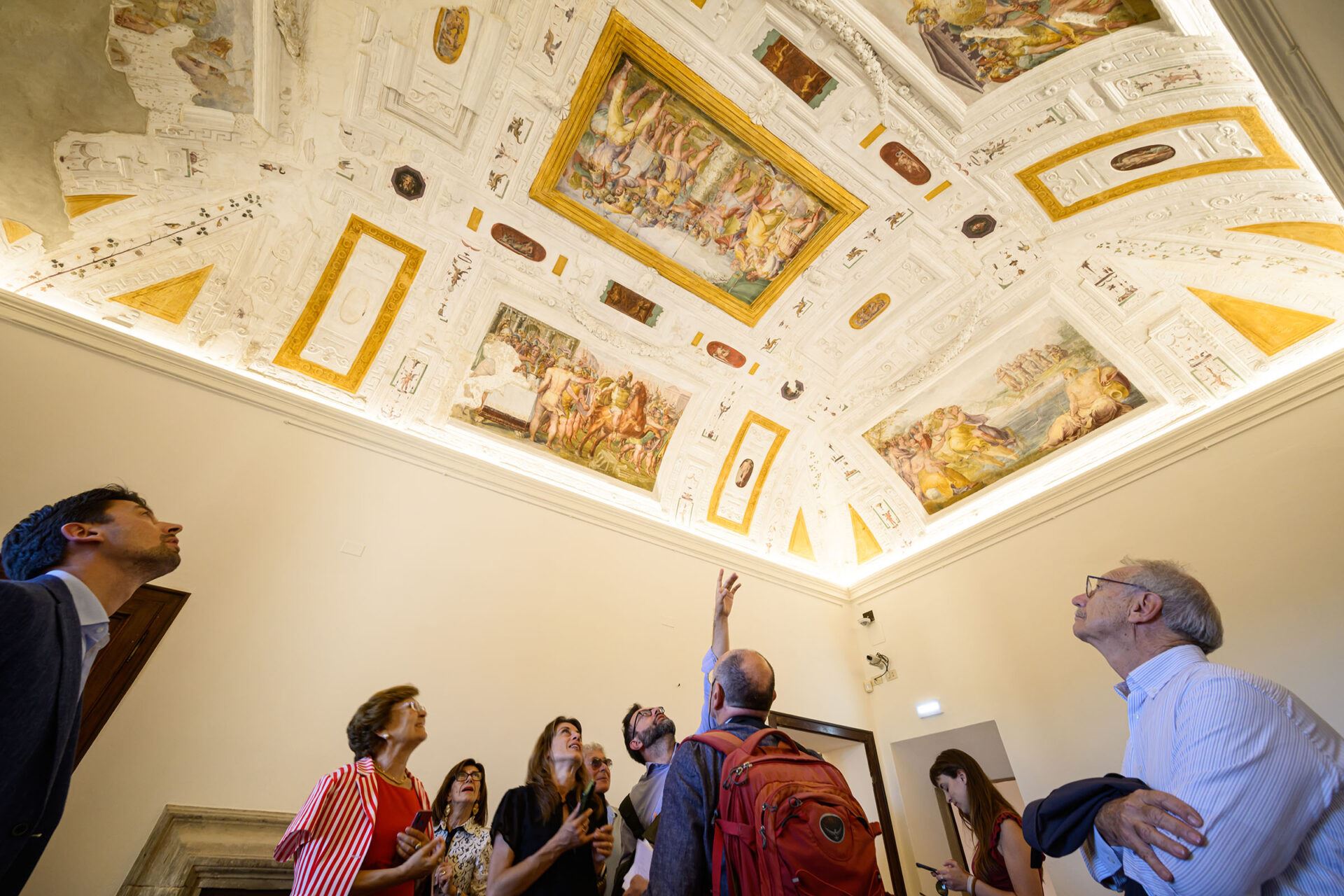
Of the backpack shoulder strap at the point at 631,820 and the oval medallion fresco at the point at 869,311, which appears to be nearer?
the backpack shoulder strap at the point at 631,820

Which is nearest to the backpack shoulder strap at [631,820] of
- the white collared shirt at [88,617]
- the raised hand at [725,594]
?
the raised hand at [725,594]

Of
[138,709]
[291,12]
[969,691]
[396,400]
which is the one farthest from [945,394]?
[138,709]

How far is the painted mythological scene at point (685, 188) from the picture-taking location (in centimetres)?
666

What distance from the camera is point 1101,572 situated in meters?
7.11

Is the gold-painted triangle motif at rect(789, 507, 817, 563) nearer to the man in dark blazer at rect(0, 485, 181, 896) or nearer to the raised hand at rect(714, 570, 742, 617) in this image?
the raised hand at rect(714, 570, 742, 617)

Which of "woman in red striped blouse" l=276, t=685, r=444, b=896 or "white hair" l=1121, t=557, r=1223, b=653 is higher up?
"white hair" l=1121, t=557, r=1223, b=653

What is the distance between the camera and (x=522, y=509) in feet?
24.8

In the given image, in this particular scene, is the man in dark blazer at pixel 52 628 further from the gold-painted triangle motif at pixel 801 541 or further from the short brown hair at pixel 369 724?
the gold-painted triangle motif at pixel 801 541

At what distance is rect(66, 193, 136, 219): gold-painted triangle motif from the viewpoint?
561 cm

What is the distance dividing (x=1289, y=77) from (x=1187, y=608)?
401 centimetres

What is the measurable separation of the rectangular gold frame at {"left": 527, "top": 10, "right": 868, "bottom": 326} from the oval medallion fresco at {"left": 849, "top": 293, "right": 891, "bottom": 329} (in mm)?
1131

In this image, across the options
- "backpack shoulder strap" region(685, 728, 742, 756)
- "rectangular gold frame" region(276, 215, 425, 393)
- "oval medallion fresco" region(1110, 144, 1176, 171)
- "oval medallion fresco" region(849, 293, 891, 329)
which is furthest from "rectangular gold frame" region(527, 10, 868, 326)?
"backpack shoulder strap" region(685, 728, 742, 756)

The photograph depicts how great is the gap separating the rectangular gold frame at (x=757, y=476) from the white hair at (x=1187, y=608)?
7375mm

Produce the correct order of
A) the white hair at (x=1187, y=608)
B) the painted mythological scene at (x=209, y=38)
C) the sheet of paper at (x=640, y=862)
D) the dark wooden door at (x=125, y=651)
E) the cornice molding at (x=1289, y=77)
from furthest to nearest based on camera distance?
1. the painted mythological scene at (x=209, y=38)
2. the dark wooden door at (x=125, y=651)
3. the cornice molding at (x=1289, y=77)
4. the sheet of paper at (x=640, y=862)
5. the white hair at (x=1187, y=608)
